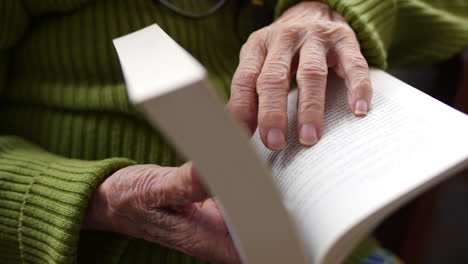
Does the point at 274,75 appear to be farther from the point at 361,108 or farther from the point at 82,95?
the point at 82,95

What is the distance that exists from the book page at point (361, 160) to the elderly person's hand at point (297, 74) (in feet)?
0.06

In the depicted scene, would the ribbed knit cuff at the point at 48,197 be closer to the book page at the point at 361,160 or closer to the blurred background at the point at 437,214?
the book page at the point at 361,160

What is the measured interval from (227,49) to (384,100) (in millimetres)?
283

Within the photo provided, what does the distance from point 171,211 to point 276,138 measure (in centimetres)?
13

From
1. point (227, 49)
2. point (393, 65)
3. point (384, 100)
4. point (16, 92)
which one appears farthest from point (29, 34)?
point (393, 65)

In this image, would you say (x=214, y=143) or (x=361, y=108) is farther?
(x=361, y=108)

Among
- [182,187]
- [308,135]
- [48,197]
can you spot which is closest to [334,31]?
[308,135]

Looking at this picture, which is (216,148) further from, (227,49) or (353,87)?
(227,49)

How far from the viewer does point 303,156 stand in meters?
0.37

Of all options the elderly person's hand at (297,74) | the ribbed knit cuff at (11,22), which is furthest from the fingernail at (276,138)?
the ribbed knit cuff at (11,22)

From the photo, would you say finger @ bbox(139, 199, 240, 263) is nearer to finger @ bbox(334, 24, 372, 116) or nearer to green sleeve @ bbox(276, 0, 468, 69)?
finger @ bbox(334, 24, 372, 116)

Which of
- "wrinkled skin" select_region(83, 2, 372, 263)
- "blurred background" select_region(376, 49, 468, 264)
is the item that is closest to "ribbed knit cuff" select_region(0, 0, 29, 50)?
"wrinkled skin" select_region(83, 2, 372, 263)

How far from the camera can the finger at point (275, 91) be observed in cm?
38

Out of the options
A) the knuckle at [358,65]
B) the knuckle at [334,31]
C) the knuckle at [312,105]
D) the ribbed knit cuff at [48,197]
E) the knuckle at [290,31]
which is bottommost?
the ribbed knit cuff at [48,197]
